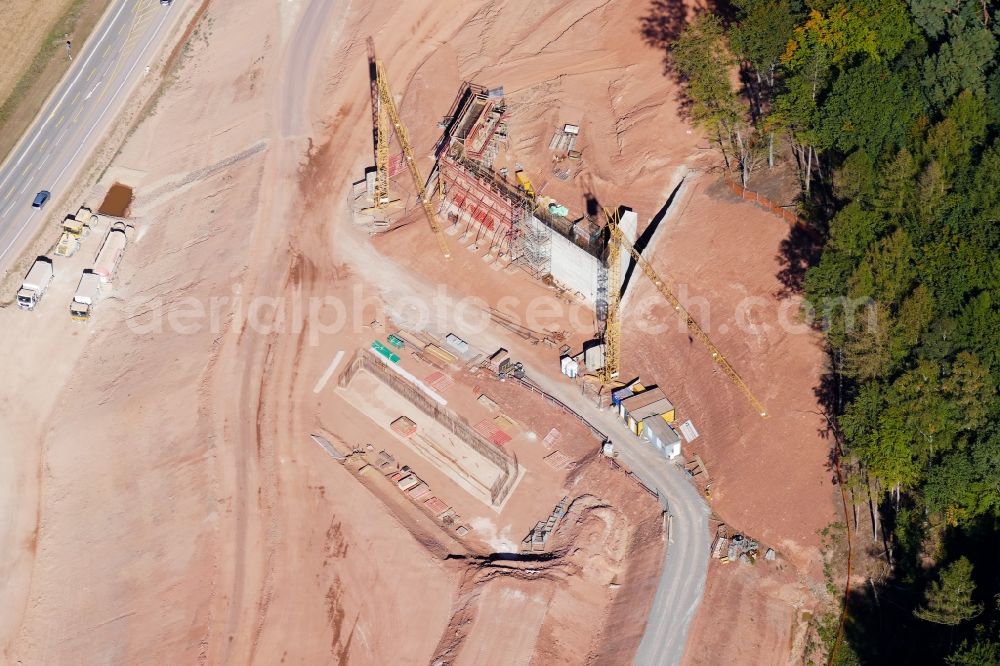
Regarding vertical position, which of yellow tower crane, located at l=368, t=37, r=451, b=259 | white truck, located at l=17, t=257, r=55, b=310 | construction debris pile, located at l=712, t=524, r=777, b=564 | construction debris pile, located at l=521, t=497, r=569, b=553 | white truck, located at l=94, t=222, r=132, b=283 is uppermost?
yellow tower crane, located at l=368, t=37, r=451, b=259

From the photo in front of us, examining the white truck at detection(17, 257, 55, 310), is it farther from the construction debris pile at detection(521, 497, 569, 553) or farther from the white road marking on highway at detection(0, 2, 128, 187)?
the construction debris pile at detection(521, 497, 569, 553)

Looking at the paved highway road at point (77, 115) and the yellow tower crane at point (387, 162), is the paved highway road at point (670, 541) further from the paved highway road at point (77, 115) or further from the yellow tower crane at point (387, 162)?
the paved highway road at point (77, 115)

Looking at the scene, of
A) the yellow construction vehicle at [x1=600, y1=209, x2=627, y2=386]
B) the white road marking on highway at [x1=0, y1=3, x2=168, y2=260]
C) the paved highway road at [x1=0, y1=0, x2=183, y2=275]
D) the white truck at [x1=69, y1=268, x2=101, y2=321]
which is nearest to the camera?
the yellow construction vehicle at [x1=600, y1=209, x2=627, y2=386]

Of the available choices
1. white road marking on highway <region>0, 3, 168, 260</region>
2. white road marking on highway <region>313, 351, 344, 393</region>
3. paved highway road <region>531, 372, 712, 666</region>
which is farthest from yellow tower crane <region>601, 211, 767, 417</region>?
white road marking on highway <region>0, 3, 168, 260</region>

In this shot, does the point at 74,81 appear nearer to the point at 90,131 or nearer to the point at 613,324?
the point at 90,131

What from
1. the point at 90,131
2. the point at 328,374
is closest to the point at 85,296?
the point at 90,131

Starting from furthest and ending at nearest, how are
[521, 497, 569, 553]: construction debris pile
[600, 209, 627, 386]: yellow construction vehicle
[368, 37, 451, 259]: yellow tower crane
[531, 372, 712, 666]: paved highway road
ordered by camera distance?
[368, 37, 451, 259]: yellow tower crane < [600, 209, 627, 386]: yellow construction vehicle < [521, 497, 569, 553]: construction debris pile < [531, 372, 712, 666]: paved highway road

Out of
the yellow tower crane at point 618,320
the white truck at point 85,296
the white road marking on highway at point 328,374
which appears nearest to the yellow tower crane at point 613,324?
the yellow tower crane at point 618,320

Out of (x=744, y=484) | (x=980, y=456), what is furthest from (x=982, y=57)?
(x=744, y=484)
